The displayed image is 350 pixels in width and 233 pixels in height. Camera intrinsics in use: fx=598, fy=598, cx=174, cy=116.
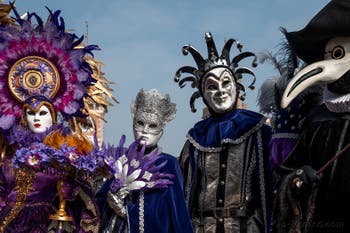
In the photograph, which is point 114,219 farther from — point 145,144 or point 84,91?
point 84,91

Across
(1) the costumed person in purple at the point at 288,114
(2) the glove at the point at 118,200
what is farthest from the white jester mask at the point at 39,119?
(1) the costumed person in purple at the point at 288,114

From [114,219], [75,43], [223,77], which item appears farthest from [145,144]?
[75,43]

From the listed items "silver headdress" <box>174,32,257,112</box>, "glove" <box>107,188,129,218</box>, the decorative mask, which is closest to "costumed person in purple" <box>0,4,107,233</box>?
"glove" <box>107,188,129,218</box>

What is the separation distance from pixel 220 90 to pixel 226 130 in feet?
1.31

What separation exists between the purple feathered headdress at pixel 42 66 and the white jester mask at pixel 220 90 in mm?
1270

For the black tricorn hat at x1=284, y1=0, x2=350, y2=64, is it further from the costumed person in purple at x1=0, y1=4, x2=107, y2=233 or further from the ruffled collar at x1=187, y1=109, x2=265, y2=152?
the costumed person in purple at x1=0, y1=4, x2=107, y2=233

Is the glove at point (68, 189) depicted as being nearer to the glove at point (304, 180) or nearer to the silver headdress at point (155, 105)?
the silver headdress at point (155, 105)

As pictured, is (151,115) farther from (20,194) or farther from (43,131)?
(20,194)

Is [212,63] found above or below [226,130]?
above

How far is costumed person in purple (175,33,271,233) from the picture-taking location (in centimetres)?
552

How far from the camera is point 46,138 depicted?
5367 millimetres

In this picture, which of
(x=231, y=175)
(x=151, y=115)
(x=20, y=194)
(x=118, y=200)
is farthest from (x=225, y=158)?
(x=20, y=194)

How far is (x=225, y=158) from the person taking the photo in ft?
18.7

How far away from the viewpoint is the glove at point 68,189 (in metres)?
5.27
